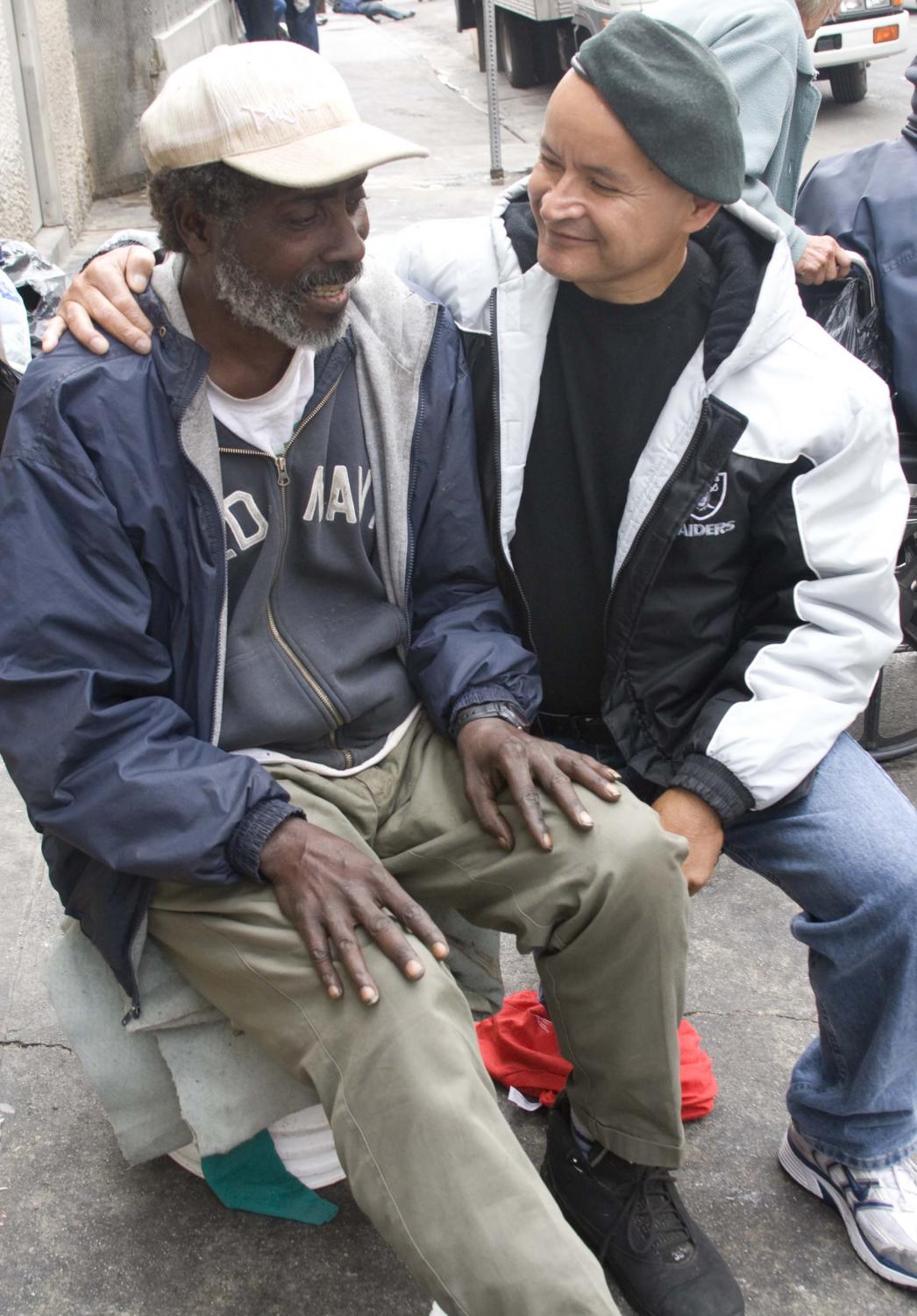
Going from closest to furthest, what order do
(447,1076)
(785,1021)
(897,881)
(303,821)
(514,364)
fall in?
(447,1076) → (303,821) → (897,881) → (514,364) → (785,1021)

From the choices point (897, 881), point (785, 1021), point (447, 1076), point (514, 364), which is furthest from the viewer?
point (785, 1021)

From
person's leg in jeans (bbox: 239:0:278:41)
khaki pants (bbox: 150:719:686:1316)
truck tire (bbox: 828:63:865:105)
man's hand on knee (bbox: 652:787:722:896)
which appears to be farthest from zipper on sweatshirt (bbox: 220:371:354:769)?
truck tire (bbox: 828:63:865:105)

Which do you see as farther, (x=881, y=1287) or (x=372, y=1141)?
(x=881, y=1287)

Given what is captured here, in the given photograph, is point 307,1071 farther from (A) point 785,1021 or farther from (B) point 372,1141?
(A) point 785,1021

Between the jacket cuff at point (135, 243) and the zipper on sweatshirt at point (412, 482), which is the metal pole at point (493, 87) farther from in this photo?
the zipper on sweatshirt at point (412, 482)

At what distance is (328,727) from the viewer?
2.29 metres

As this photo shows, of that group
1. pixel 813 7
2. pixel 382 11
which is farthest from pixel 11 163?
pixel 382 11

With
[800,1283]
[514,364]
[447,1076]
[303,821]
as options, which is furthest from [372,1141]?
[514,364]

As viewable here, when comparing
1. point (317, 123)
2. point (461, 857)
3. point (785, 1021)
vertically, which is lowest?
point (785, 1021)

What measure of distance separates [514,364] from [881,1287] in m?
1.63

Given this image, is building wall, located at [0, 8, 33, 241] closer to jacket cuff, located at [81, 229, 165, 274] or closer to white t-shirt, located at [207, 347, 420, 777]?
jacket cuff, located at [81, 229, 165, 274]

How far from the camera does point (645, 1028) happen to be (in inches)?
83.7

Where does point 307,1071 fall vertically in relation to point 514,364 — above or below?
below

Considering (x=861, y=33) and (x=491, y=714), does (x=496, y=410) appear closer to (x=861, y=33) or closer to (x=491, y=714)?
(x=491, y=714)
